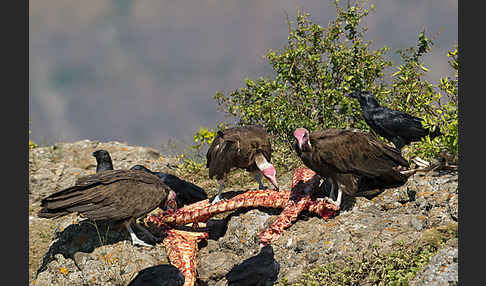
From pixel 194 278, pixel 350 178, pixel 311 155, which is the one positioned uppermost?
pixel 311 155

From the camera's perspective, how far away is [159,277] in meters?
6.27

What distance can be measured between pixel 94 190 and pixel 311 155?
314 centimetres

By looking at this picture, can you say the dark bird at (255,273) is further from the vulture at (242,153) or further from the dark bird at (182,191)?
the dark bird at (182,191)

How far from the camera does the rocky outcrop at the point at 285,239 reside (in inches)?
266

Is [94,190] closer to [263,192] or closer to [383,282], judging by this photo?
[263,192]

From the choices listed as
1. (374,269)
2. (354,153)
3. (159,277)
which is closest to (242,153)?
(354,153)

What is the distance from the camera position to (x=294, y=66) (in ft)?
40.2

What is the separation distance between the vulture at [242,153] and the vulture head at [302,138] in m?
1.26

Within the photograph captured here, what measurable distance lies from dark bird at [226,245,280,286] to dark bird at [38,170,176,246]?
1673mm

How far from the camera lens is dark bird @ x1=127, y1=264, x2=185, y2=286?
620cm

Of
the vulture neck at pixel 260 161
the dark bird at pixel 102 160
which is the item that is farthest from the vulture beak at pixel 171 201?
the dark bird at pixel 102 160

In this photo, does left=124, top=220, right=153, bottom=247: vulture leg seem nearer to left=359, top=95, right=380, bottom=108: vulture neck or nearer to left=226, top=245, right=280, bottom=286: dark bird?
left=226, top=245, right=280, bottom=286: dark bird

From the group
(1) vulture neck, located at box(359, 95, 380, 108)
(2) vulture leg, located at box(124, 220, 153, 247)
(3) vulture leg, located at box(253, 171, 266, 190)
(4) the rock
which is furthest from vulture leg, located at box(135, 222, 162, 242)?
(1) vulture neck, located at box(359, 95, 380, 108)

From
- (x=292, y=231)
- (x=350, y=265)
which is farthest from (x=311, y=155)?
(x=350, y=265)
